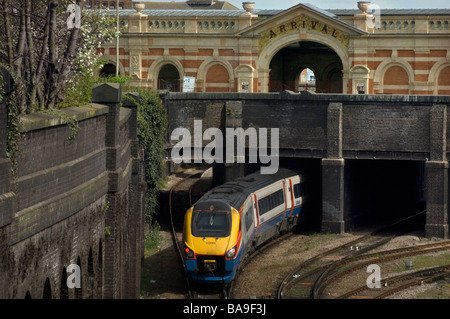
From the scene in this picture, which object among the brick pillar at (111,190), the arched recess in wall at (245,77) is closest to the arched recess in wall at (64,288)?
the brick pillar at (111,190)

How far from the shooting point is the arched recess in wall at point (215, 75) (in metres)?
52.0

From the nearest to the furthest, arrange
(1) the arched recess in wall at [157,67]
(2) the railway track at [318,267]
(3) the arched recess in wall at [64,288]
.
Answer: (3) the arched recess in wall at [64,288], (2) the railway track at [318,267], (1) the arched recess in wall at [157,67]

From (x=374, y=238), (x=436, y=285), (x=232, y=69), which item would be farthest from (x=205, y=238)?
(x=232, y=69)

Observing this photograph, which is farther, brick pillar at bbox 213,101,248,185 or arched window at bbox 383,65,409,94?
arched window at bbox 383,65,409,94

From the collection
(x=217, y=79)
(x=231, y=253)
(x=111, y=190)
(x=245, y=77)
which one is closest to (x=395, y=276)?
(x=231, y=253)

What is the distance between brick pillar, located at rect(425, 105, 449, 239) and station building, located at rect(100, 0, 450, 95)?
1172cm

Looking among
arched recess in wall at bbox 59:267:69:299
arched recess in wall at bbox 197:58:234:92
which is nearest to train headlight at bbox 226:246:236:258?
arched recess in wall at bbox 59:267:69:299

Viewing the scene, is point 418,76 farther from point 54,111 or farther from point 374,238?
point 54,111

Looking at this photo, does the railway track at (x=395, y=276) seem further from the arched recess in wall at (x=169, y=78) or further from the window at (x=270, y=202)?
the arched recess in wall at (x=169, y=78)

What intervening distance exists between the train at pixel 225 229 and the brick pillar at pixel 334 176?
20.4 ft

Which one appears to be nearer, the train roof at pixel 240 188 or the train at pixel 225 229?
the train at pixel 225 229

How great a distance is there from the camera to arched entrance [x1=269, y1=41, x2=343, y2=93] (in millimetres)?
58031

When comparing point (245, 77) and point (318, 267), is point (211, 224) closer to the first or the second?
point (318, 267)

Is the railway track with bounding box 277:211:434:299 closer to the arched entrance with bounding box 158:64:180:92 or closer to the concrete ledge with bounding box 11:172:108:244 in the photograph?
the concrete ledge with bounding box 11:172:108:244
